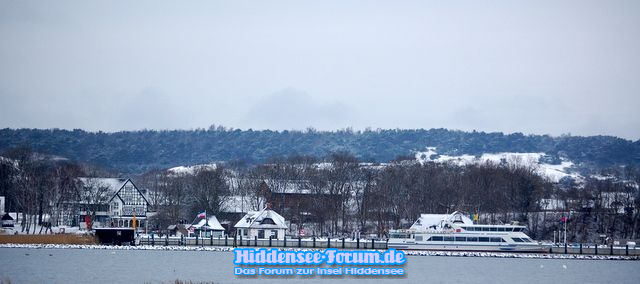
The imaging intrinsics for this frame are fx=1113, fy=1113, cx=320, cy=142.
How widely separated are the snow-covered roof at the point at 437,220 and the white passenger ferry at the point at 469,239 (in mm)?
2189

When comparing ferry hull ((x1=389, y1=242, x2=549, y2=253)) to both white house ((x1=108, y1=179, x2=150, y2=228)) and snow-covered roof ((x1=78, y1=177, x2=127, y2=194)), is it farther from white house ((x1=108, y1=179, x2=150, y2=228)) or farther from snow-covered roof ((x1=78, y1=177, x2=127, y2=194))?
snow-covered roof ((x1=78, y1=177, x2=127, y2=194))

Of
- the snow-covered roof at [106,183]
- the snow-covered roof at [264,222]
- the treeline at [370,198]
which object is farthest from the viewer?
the snow-covered roof at [106,183]

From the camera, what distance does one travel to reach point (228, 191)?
130500 mm

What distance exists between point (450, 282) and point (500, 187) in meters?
58.6

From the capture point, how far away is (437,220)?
103 metres

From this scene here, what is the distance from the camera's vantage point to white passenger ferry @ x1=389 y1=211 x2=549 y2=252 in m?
94.2

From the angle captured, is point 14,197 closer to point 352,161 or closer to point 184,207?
point 184,207

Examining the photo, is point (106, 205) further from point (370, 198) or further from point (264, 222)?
point (264, 222)

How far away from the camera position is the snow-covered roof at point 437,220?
9931 cm

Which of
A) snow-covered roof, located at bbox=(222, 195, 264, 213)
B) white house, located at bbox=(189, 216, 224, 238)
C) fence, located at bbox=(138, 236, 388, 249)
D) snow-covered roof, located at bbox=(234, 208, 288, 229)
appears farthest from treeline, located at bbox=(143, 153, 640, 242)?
fence, located at bbox=(138, 236, 388, 249)

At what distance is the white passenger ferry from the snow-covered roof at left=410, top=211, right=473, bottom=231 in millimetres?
2189

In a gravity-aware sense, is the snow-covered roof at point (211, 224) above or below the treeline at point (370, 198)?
below

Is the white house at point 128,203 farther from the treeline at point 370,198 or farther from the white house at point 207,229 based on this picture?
the white house at point 207,229

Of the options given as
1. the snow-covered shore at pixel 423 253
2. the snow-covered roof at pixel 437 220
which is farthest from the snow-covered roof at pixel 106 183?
the snow-covered roof at pixel 437 220
